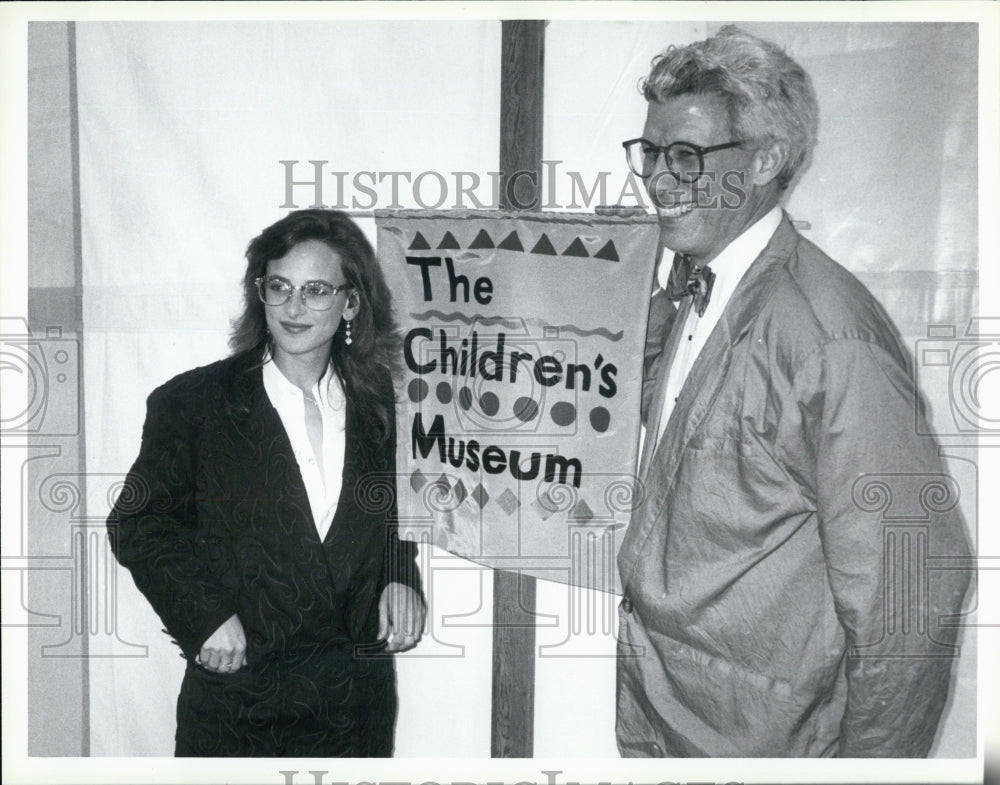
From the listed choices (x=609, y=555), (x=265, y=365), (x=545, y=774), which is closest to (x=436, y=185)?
(x=265, y=365)

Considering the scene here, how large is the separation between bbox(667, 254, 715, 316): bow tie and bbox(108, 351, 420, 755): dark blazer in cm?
75

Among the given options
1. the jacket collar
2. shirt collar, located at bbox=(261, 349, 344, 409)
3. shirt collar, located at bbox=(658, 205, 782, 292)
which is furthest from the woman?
shirt collar, located at bbox=(658, 205, 782, 292)

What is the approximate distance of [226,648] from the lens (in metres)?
2.44

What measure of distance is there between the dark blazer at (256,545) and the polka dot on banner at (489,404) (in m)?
0.23

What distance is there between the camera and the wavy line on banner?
2.43m

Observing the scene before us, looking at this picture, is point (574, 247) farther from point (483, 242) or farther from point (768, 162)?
point (768, 162)

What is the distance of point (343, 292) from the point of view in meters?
2.44

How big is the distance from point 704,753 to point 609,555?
20.7 inches

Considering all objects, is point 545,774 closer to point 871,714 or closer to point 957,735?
point 871,714

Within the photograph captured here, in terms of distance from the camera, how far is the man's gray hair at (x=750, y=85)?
2.36 meters

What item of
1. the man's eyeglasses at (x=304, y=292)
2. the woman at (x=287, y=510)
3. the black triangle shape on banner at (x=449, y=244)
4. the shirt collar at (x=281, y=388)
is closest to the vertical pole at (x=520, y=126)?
the black triangle shape on banner at (x=449, y=244)

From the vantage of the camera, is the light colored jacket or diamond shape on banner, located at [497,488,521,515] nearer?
the light colored jacket

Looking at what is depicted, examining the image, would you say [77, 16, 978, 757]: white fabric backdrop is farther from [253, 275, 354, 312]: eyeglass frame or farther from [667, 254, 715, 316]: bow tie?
[667, 254, 715, 316]: bow tie

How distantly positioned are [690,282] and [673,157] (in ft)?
0.98
